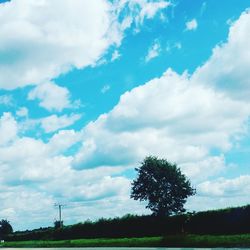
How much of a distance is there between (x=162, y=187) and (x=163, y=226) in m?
24.4

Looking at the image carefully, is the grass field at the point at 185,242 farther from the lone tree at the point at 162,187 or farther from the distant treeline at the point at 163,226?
the lone tree at the point at 162,187

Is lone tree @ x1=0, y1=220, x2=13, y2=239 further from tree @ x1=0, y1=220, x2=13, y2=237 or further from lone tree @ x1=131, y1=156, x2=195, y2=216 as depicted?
lone tree @ x1=131, y1=156, x2=195, y2=216

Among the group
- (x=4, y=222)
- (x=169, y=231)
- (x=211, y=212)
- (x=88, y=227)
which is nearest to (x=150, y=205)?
(x=88, y=227)

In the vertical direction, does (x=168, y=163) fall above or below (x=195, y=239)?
above

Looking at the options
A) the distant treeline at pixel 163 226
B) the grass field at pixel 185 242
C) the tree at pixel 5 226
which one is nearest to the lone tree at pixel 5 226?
the tree at pixel 5 226

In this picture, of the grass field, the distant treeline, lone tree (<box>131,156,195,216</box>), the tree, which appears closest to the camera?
the grass field

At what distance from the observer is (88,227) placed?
2872 inches

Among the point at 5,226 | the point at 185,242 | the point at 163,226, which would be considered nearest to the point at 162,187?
the point at 163,226

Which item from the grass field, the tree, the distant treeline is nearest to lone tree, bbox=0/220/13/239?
the tree

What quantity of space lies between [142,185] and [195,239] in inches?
1748

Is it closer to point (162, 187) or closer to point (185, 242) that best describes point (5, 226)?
point (162, 187)

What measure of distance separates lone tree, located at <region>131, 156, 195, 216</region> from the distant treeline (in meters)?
14.8

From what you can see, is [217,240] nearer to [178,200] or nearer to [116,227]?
[116,227]

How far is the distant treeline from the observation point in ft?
160
